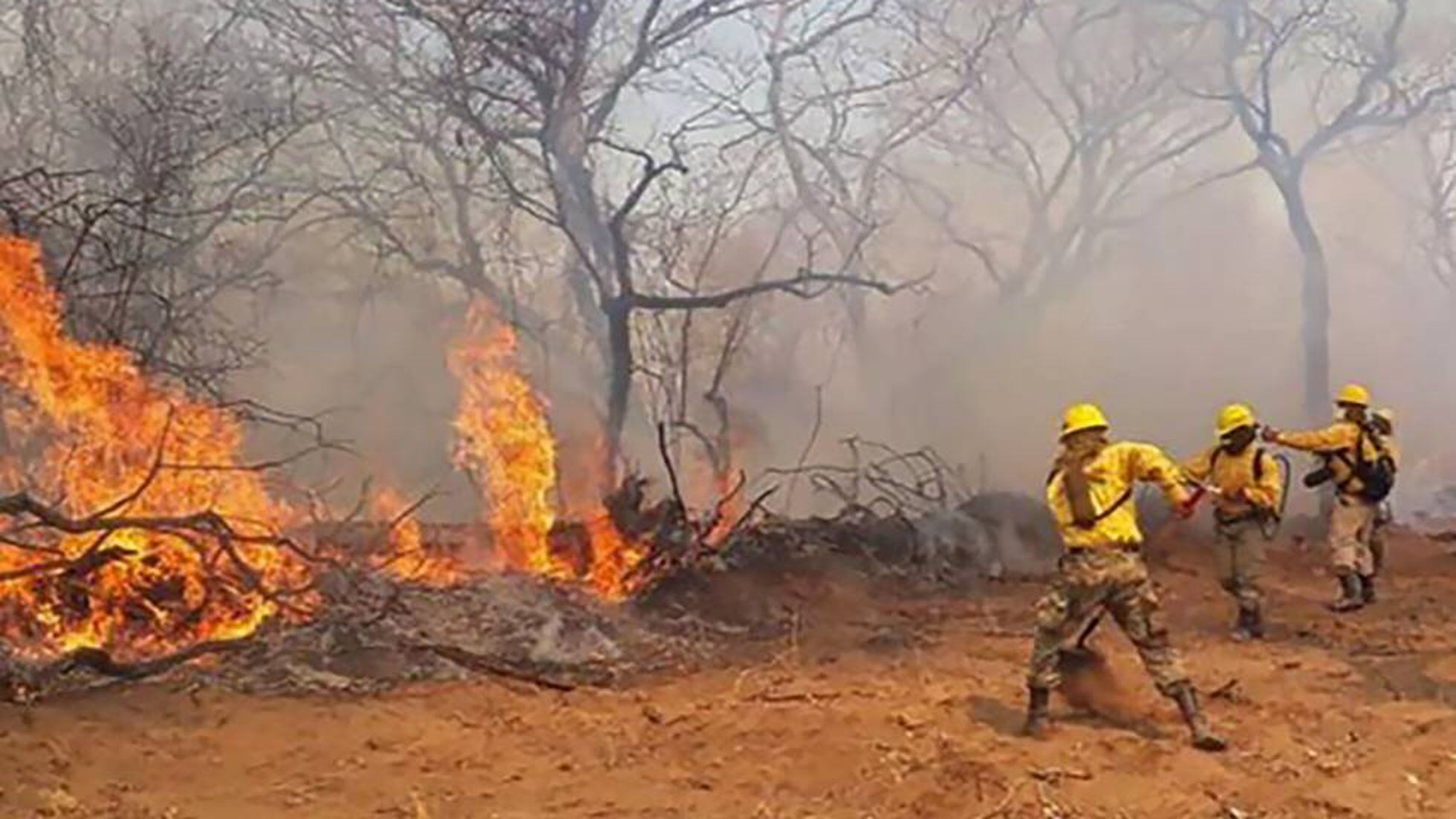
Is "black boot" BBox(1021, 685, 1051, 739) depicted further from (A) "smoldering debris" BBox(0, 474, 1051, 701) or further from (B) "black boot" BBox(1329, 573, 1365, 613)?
(B) "black boot" BBox(1329, 573, 1365, 613)

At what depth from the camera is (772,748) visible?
8.15 metres

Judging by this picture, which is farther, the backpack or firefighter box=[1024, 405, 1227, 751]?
the backpack

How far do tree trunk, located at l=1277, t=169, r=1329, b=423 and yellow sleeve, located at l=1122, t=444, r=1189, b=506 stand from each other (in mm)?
12414

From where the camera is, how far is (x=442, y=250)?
1830cm

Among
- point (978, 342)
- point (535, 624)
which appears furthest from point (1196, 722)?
point (978, 342)

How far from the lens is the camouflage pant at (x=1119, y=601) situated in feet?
26.4

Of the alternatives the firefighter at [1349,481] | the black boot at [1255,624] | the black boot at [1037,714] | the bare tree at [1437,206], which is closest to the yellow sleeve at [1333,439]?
the firefighter at [1349,481]

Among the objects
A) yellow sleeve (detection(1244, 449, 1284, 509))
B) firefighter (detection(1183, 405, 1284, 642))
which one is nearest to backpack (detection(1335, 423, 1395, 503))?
firefighter (detection(1183, 405, 1284, 642))

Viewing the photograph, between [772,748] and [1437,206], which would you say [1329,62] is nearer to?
[1437,206]

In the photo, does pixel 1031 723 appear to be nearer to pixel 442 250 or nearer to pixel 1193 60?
pixel 442 250

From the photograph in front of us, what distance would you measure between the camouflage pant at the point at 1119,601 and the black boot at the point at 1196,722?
53mm

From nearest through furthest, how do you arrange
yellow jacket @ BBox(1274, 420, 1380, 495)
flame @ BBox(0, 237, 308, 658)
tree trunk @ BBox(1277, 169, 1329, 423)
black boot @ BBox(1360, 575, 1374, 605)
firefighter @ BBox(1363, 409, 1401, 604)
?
1. flame @ BBox(0, 237, 308, 658)
2. yellow jacket @ BBox(1274, 420, 1380, 495)
3. firefighter @ BBox(1363, 409, 1401, 604)
4. black boot @ BBox(1360, 575, 1374, 605)
5. tree trunk @ BBox(1277, 169, 1329, 423)

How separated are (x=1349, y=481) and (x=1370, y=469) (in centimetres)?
18

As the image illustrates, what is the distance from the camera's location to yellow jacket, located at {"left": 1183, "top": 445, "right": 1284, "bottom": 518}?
35.5ft
